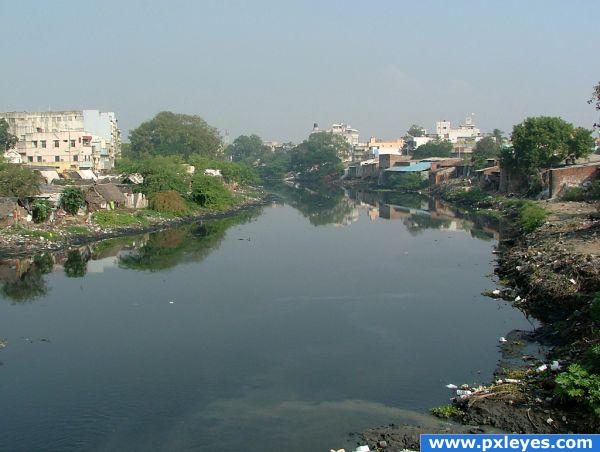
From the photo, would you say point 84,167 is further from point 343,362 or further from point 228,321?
point 343,362

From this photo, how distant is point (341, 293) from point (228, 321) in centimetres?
332

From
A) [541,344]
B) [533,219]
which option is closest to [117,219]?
[533,219]

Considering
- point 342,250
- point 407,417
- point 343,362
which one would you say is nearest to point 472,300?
point 343,362

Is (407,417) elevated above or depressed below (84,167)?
below

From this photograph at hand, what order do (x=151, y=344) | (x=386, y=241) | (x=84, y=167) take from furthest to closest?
1. (x=84, y=167)
2. (x=386, y=241)
3. (x=151, y=344)

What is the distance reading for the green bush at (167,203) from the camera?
30.3m

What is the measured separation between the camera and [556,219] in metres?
21.1

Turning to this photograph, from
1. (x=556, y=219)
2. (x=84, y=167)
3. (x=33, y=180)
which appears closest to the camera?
(x=556, y=219)

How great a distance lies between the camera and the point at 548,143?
31.0 meters

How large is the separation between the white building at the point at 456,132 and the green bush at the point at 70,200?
52.8m

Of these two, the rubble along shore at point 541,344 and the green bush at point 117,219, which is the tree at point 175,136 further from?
the rubble along shore at point 541,344

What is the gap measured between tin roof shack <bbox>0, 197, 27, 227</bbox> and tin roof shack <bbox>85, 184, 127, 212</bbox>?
415cm

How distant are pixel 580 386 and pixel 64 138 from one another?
39727mm

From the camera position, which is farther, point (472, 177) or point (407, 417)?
point (472, 177)
